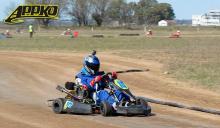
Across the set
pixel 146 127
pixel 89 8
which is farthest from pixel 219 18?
pixel 146 127

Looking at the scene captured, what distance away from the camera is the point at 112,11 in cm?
13788

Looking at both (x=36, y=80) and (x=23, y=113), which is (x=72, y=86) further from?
(x=36, y=80)

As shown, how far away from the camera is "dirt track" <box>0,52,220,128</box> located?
41.0ft

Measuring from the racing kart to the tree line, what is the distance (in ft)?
303

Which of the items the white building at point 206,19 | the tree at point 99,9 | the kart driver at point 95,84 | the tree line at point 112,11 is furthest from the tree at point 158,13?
the kart driver at point 95,84

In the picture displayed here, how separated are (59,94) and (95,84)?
4.43m

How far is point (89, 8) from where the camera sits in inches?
5059

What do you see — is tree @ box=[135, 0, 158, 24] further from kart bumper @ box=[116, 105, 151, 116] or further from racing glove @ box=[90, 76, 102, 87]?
kart bumper @ box=[116, 105, 151, 116]

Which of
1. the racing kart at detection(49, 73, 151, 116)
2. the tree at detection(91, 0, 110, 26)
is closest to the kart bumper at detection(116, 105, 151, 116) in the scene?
the racing kart at detection(49, 73, 151, 116)

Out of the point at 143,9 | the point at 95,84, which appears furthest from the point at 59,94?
the point at 143,9

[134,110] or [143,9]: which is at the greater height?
[134,110]

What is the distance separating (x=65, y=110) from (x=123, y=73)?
9018 mm

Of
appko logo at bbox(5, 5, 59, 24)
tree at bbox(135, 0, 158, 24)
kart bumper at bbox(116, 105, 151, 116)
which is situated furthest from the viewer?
tree at bbox(135, 0, 158, 24)

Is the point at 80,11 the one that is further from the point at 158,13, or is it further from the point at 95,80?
the point at 95,80
